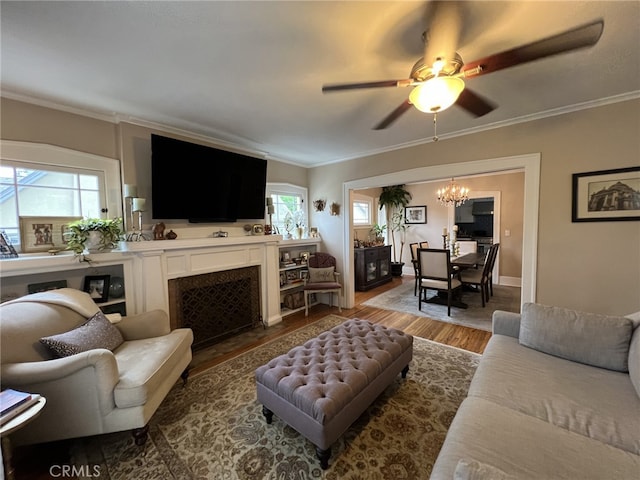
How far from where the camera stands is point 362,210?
6.70 m

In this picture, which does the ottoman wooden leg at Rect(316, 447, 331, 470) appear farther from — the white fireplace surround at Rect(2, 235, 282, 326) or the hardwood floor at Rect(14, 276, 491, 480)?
the white fireplace surround at Rect(2, 235, 282, 326)

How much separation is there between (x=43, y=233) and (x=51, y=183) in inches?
17.9

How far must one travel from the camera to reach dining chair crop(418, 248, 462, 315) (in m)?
3.95

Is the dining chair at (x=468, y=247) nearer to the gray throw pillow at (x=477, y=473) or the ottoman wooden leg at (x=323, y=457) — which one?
the ottoman wooden leg at (x=323, y=457)

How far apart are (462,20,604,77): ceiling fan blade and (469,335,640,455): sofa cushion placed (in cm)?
171

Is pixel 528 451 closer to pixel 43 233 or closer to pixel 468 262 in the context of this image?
pixel 43 233

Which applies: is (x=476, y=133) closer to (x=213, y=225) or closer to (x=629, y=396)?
(x=629, y=396)

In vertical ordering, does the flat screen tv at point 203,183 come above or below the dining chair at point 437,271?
above

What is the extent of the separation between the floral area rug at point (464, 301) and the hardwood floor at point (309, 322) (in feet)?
0.65

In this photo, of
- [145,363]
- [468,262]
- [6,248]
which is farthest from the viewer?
[468,262]

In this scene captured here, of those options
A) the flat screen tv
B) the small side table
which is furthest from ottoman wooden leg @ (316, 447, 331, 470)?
the flat screen tv

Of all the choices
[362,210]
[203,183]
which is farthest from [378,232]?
[203,183]

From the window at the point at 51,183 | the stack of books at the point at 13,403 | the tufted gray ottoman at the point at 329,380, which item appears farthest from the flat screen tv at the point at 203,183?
the tufted gray ottoman at the point at 329,380

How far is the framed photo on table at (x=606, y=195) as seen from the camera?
2.31 m
